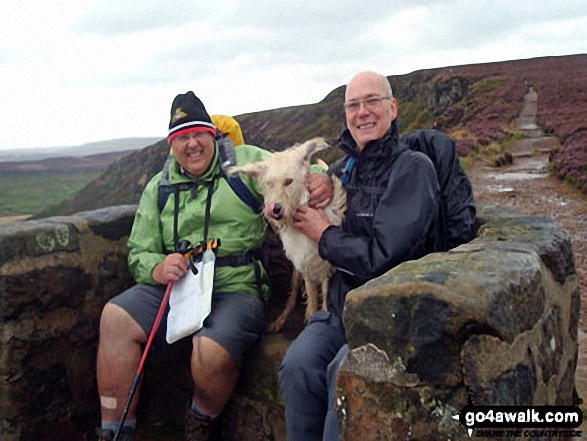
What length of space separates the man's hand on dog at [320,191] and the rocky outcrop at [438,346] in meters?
1.48

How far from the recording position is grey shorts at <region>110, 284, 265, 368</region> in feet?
12.3

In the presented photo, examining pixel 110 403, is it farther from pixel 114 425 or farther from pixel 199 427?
pixel 199 427

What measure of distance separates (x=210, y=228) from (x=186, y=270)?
38 cm

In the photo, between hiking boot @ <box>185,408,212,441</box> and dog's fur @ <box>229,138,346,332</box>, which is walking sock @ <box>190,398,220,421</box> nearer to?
hiking boot @ <box>185,408,212,441</box>

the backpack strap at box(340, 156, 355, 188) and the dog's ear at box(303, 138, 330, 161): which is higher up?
the dog's ear at box(303, 138, 330, 161)

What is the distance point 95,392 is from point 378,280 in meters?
3.26

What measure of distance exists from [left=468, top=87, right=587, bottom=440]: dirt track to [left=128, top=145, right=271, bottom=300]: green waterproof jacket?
2.75m

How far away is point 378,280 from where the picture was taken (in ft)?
7.63

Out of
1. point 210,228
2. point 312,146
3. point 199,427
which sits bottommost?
point 199,427

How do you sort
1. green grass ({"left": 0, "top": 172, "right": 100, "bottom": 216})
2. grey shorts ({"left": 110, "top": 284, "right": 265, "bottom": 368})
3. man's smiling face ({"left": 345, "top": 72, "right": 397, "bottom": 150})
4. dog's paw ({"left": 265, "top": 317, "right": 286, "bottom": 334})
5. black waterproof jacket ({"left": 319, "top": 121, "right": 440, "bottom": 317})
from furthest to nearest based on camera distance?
green grass ({"left": 0, "top": 172, "right": 100, "bottom": 216}) < dog's paw ({"left": 265, "top": 317, "right": 286, "bottom": 334}) < grey shorts ({"left": 110, "top": 284, "right": 265, "bottom": 368}) < man's smiling face ({"left": 345, "top": 72, "right": 397, "bottom": 150}) < black waterproof jacket ({"left": 319, "top": 121, "right": 440, "bottom": 317})

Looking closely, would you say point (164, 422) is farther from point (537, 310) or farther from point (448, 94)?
point (448, 94)

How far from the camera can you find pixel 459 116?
137 feet

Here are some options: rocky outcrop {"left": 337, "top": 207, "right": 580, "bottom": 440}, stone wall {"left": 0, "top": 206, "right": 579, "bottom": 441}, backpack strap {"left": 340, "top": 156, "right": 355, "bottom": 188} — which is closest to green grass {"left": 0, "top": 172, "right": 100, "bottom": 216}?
stone wall {"left": 0, "top": 206, "right": 579, "bottom": 441}

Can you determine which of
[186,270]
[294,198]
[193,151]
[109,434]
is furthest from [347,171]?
[109,434]
